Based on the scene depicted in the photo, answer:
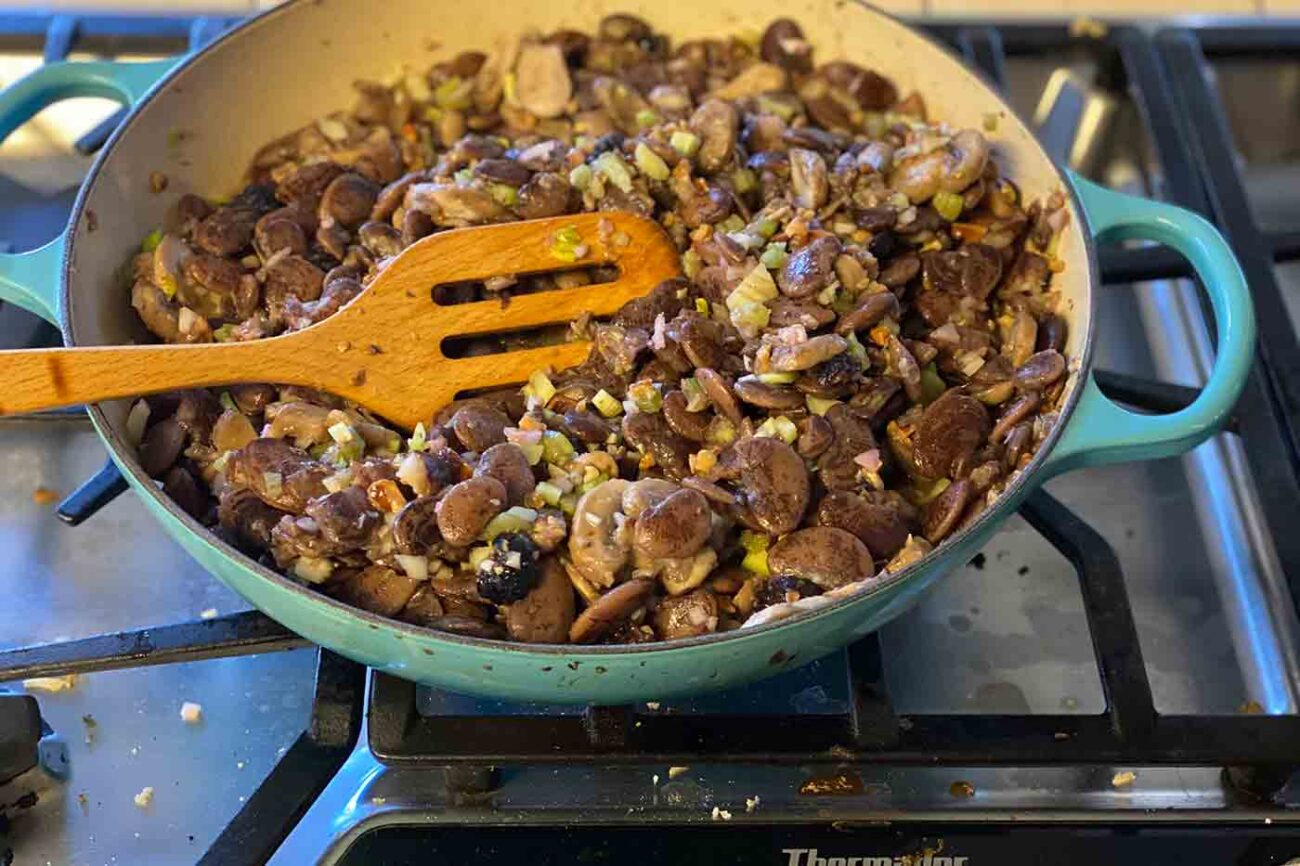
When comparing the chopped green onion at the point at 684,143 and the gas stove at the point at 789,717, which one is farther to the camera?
the chopped green onion at the point at 684,143

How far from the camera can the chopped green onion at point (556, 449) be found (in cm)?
106

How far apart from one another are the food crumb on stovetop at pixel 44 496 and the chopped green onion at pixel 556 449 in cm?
51

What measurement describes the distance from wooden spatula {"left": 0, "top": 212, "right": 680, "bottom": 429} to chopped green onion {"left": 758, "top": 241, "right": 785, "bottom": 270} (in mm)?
82

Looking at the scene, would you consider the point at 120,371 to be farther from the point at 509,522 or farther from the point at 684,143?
the point at 684,143

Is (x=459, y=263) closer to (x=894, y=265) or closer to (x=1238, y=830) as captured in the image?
(x=894, y=265)

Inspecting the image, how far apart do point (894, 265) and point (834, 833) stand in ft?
1.69

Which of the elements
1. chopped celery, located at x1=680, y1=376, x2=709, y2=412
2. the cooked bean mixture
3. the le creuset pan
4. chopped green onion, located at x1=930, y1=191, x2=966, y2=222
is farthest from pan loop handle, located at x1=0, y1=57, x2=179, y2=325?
chopped green onion, located at x1=930, y1=191, x2=966, y2=222

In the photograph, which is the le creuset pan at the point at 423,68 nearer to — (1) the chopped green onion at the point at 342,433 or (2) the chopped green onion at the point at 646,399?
(1) the chopped green onion at the point at 342,433

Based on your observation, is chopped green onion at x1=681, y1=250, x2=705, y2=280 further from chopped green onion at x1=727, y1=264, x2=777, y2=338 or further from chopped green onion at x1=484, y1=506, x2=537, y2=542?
chopped green onion at x1=484, y1=506, x2=537, y2=542

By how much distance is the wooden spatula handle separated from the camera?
94 centimetres

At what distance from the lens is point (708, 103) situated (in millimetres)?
1302

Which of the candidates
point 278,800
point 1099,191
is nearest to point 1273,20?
point 1099,191

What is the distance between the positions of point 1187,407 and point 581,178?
56 centimetres

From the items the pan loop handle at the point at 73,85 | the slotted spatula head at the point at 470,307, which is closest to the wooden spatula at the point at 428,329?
the slotted spatula head at the point at 470,307
